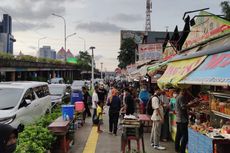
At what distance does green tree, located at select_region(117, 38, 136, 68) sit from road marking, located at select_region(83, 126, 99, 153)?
5271cm

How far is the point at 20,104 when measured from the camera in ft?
39.6

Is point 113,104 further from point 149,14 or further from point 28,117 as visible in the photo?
point 149,14

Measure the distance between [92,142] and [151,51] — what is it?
533 inches

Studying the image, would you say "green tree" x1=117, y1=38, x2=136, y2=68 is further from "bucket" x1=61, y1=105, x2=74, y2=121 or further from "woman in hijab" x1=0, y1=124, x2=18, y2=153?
"woman in hijab" x1=0, y1=124, x2=18, y2=153

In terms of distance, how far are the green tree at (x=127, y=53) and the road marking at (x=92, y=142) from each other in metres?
52.7

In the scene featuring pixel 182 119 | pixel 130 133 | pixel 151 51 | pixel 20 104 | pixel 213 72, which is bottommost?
pixel 130 133

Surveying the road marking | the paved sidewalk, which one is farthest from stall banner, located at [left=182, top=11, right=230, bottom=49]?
the road marking

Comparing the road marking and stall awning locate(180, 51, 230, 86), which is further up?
stall awning locate(180, 51, 230, 86)

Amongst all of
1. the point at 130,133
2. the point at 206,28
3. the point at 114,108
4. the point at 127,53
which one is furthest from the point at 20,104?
the point at 127,53

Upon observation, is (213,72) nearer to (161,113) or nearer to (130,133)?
(130,133)

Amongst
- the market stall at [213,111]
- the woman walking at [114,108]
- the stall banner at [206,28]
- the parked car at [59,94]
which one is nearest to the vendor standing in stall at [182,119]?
the market stall at [213,111]

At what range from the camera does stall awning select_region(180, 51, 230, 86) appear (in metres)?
6.92

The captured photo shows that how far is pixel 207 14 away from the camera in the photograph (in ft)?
40.3

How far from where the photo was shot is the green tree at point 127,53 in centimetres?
6688
